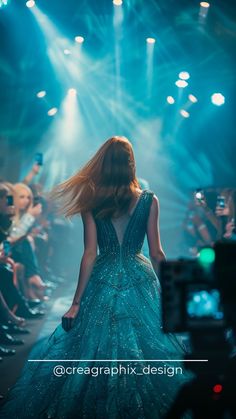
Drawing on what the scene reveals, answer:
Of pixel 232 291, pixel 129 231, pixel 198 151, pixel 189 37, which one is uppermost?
pixel 189 37

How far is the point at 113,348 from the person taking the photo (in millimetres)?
3492

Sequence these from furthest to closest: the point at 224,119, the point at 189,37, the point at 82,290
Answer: the point at 224,119 → the point at 189,37 → the point at 82,290

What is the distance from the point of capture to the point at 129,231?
3635mm

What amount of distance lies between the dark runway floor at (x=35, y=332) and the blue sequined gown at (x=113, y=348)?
1.52 ft

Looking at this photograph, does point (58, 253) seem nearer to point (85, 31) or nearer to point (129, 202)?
point (85, 31)

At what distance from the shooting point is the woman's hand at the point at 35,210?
26.2 ft

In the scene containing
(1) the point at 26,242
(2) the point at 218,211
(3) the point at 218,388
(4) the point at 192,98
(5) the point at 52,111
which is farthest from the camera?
(5) the point at 52,111

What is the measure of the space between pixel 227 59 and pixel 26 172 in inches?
150

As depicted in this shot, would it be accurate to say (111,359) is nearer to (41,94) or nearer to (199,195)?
(199,195)

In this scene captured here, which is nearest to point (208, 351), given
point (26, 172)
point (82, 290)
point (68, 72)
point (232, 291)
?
point (232, 291)

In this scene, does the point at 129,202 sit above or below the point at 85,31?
below

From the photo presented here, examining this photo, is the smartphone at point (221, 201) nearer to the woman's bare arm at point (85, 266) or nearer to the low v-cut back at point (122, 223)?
the low v-cut back at point (122, 223)

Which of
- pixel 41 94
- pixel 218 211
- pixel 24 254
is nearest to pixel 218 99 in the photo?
pixel 218 211

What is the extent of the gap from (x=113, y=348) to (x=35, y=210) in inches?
196
